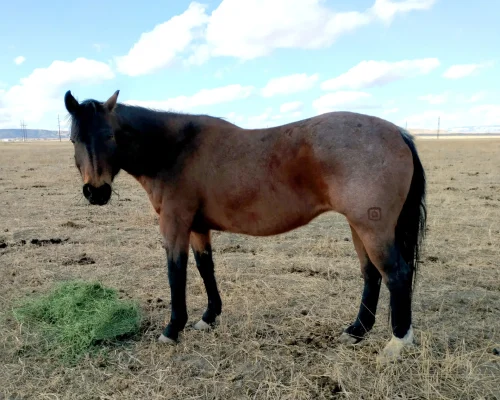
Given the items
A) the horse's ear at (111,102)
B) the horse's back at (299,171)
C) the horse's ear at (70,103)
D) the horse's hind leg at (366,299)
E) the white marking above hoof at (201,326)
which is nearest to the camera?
the horse's back at (299,171)

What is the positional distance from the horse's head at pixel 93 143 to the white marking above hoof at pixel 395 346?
279cm

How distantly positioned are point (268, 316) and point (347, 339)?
93 centimetres

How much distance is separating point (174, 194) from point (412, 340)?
2492mm

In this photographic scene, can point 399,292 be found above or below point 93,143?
below

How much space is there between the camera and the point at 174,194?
3984mm

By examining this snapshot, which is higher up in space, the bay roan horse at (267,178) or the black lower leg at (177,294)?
the bay roan horse at (267,178)

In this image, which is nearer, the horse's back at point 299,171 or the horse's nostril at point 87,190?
the horse's back at point 299,171

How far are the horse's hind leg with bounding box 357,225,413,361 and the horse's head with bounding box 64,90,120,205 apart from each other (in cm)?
230

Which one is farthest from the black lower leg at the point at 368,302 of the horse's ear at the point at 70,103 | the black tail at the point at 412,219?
the horse's ear at the point at 70,103

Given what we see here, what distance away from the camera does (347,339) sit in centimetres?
393

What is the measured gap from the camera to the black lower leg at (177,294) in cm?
404

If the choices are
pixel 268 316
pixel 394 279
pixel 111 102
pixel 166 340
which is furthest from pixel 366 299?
pixel 111 102

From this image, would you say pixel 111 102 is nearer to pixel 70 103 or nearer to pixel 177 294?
pixel 70 103

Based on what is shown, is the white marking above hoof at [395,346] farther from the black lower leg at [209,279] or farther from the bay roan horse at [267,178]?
the black lower leg at [209,279]
